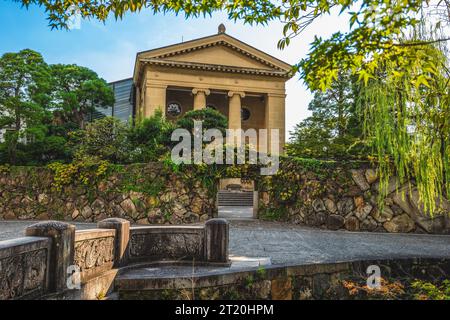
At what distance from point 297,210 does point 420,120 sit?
28.6 ft

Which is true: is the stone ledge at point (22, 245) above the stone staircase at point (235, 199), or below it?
above

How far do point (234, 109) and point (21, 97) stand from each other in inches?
614

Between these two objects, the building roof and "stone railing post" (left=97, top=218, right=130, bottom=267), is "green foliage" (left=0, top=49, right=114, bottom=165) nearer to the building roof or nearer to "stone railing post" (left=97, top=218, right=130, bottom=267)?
Answer: the building roof

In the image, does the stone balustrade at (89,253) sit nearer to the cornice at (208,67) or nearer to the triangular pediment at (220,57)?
the cornice at (208,67)

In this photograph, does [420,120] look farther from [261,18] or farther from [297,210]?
[297,210]

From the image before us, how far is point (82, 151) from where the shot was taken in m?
14.8

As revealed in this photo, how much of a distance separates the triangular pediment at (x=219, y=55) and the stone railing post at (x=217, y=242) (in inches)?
856

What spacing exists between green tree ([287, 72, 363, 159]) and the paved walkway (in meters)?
4.17

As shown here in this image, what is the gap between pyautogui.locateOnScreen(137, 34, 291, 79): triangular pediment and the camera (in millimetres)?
25567

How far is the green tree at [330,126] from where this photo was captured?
16.4 meters

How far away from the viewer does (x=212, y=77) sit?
26891mm

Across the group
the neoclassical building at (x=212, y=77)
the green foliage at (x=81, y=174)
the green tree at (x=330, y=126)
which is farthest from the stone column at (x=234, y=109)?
the green foliage at (x=81, y=174)

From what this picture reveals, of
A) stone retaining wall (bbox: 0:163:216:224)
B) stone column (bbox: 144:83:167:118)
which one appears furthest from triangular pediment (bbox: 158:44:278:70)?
stone retaining wall (bbox: 0:163:216:224)

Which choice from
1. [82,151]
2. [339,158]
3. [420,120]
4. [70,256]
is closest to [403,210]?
[339,158]
